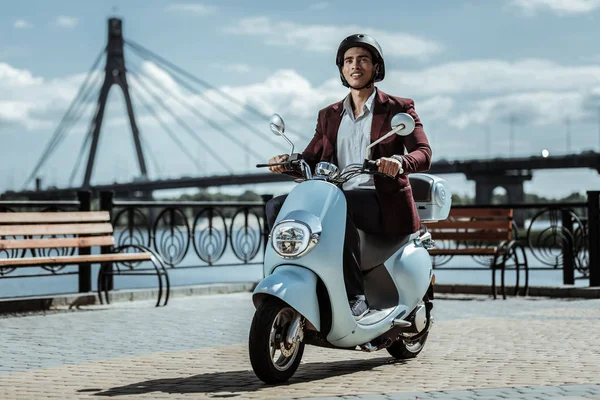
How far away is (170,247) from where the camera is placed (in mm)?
11219

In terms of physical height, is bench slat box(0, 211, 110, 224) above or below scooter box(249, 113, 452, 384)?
above

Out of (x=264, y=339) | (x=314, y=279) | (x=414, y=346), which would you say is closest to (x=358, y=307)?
(x=314, y=279)

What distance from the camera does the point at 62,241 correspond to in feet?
29.3

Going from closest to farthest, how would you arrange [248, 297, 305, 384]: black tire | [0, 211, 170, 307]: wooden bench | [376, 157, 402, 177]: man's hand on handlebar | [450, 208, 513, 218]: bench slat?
[248, 297, 305, 384]: black tire
[376, 157, 402, 177]: man's hand on handlebar
[0, 211, 170, 307]: wooden bench
[450, 208, 513, 218]: bench slat

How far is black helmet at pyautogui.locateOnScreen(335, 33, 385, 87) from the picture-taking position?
197 inches

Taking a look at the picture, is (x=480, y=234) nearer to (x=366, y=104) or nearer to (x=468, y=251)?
(x=468, y=251)

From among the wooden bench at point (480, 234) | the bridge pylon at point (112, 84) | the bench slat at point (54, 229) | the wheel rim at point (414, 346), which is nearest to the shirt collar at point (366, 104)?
the wheel rim at point (414, 346)

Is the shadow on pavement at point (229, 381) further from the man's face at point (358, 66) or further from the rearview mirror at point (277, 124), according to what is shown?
the man's face at point (358, 66)

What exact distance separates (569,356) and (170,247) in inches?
248

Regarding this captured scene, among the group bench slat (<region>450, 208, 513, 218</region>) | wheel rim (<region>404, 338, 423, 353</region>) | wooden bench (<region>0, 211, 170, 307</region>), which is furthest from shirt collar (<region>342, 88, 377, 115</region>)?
bench slat (<region>450, 208, 513, 218</region>)

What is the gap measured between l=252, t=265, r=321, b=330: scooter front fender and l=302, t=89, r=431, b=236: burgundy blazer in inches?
23.8

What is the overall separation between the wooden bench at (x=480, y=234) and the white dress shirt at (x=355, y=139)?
5422 mm

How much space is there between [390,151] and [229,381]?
1.38 metres

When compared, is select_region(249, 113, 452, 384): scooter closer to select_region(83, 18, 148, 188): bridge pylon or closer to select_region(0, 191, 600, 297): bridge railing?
select_region(0, 191, 600, 297): bridge railing
